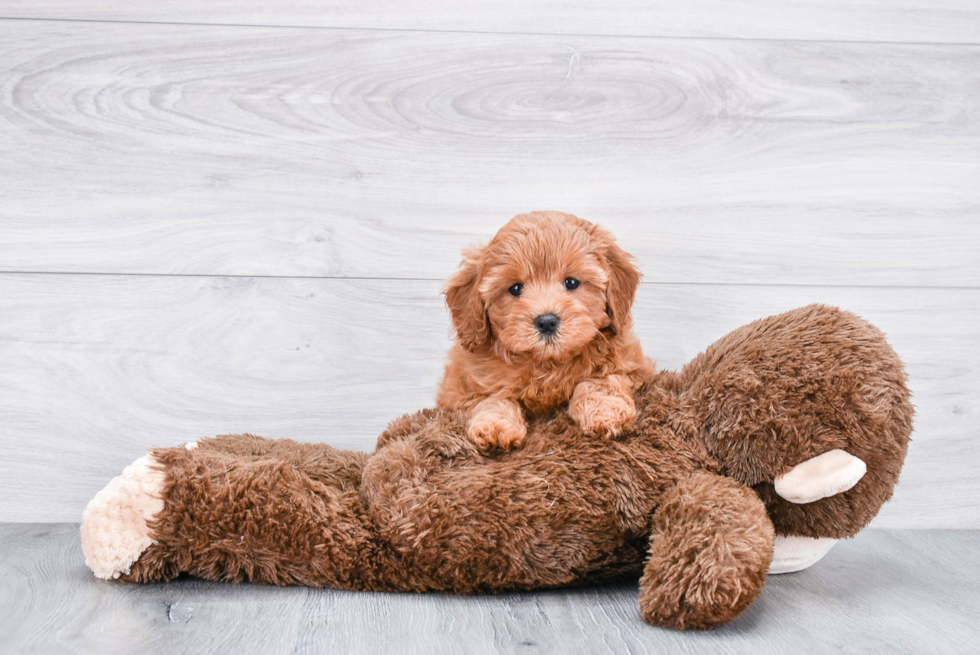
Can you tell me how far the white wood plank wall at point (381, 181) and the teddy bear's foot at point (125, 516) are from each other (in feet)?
1.36

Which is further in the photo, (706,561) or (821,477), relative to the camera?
(821,477)

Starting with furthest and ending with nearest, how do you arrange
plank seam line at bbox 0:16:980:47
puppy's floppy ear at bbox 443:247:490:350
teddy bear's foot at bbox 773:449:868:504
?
plank seam line at bbox 0:16:980:47 < puppy's floppy ear at bbox 443:247:490:350 < teddy bear's foot at bbox 773:449:868:504

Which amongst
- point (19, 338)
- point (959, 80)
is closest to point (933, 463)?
point (959, 80)

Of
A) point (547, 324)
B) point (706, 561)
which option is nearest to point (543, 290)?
point (547, 324)

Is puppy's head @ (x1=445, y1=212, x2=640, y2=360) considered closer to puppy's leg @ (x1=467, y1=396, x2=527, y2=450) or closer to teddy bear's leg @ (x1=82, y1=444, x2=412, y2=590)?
puppy's leg @ (x1=467, y1=396, x2=527, y2=450)

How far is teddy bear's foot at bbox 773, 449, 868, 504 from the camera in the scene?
1.06 metres

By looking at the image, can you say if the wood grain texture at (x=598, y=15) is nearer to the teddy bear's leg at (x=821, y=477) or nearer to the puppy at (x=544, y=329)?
the puppy at (x=544, y=329)

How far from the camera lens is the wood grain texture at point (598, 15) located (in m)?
1.53

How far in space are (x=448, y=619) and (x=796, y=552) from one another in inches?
22.9

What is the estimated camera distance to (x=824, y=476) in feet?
3.48

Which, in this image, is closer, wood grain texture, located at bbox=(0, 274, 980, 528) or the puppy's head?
the puppy's head

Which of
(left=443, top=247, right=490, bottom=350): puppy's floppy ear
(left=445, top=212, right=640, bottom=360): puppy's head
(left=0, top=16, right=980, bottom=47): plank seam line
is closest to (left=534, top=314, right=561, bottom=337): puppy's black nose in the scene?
(left=445, top=212, right=640, bottom=360): puppy's head

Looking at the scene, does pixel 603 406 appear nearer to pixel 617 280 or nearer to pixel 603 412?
pixel 603 412

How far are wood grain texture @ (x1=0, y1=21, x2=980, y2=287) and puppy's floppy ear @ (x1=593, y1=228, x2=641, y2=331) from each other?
0.39 m
